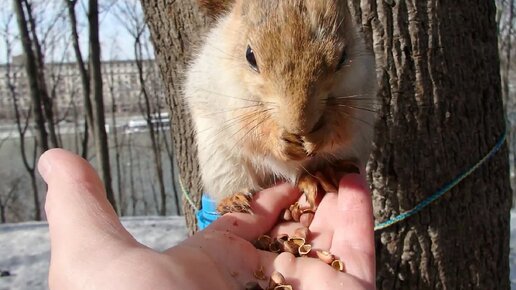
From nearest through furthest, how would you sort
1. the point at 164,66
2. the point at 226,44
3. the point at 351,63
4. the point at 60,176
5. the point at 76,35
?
1. the point at 60,176
2. the point at 351,63
3. the point at 226,44
4. the point at 164,66
5. the point at 76,35

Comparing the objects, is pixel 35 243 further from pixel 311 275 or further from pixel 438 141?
pixel 311 275

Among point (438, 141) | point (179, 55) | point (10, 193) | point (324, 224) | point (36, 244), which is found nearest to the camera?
point (324, 224)

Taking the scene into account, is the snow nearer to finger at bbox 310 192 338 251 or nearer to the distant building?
finger at bbox 310 192 338 251

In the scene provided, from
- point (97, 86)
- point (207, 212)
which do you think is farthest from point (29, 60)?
point (207, 212)

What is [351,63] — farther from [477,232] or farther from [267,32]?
[477,232]

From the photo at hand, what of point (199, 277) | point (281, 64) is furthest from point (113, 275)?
point (281, 64)

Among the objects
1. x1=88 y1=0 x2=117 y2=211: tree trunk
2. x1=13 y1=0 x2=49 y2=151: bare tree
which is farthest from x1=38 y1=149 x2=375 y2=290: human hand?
x1=13 y1=0 x2=49 y2=151: bare tree
